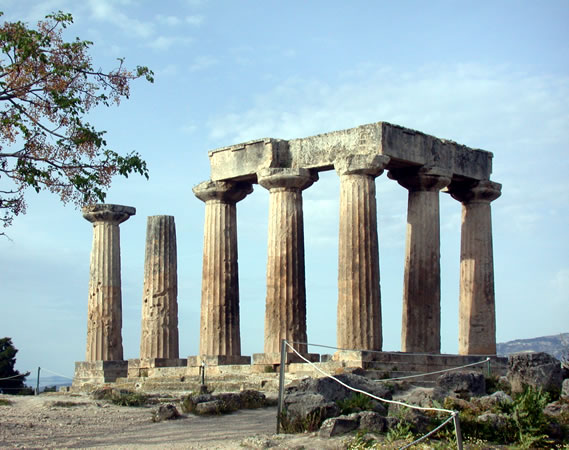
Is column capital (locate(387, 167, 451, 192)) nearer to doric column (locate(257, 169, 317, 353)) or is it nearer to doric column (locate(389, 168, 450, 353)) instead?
doric column (locate(389, 168, 450, 353))

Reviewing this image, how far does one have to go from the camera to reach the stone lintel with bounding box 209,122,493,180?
2964cm

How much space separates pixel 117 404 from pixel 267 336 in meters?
6.65

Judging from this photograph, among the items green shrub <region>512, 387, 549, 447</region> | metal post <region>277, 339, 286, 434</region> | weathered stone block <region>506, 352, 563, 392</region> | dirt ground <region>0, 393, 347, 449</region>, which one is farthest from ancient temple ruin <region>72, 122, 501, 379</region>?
green shrub <region>512, 387, 549, 447</region>

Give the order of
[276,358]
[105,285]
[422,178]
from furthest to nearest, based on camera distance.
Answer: [105,285], [422,178], [276,358]

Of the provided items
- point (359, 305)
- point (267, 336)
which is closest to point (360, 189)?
point (359, 305)

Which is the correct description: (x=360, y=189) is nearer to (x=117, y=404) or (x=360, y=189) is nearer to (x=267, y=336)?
(x=267, y=336)

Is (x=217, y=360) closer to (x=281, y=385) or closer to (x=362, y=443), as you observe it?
(x=281, y=385)

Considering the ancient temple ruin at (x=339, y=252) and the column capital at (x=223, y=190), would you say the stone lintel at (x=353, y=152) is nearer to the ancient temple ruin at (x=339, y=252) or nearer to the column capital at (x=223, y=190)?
the ancient temple ruin at (x=339, y=252)

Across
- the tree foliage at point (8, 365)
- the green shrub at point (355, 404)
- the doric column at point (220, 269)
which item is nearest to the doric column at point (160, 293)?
the doric column at point (220, 269)

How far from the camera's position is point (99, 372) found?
35.8 metres

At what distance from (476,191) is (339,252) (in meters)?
6.63

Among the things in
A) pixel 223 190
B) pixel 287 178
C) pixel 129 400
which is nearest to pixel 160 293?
pixel 223 190

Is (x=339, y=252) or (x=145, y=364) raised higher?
(x=339, y=252)

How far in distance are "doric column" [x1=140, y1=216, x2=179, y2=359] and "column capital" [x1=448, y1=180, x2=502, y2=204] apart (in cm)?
1019
